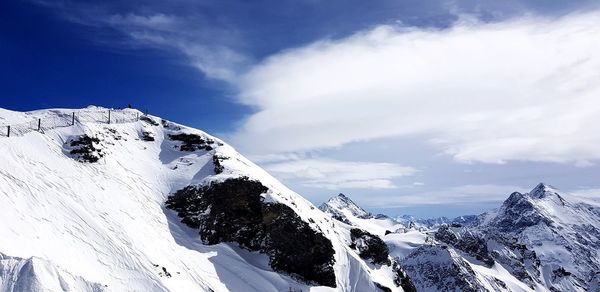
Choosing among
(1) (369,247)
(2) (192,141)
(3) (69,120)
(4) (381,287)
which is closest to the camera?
(3) (69,120)

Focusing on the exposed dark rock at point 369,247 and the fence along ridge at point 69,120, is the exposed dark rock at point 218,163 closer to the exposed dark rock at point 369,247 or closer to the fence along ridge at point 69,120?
the fence along ridge at point 69,120

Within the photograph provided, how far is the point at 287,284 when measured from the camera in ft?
165

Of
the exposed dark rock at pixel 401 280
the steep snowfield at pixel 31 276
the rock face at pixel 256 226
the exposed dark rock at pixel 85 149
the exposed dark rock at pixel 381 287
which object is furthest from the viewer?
the exposed dark rock at pixel 401 280

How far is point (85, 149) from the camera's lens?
50594 mm

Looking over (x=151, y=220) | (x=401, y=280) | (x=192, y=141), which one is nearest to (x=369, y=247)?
(x=401, y=280)

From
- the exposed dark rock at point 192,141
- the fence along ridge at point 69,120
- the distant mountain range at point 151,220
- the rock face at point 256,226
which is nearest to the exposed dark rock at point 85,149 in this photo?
the distant mountain range at point 151,220

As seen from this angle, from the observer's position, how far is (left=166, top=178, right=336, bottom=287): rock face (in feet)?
174

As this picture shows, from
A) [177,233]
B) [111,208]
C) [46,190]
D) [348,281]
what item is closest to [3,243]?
[46,190]

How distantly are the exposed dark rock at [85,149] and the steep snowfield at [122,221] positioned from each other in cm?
67

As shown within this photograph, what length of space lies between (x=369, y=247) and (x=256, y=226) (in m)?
18.9

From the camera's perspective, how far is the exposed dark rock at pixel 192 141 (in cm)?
6556

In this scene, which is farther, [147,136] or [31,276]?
[147,136]

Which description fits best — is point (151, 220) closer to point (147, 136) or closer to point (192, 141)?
point (147, 136)

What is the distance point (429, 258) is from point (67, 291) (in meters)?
167
